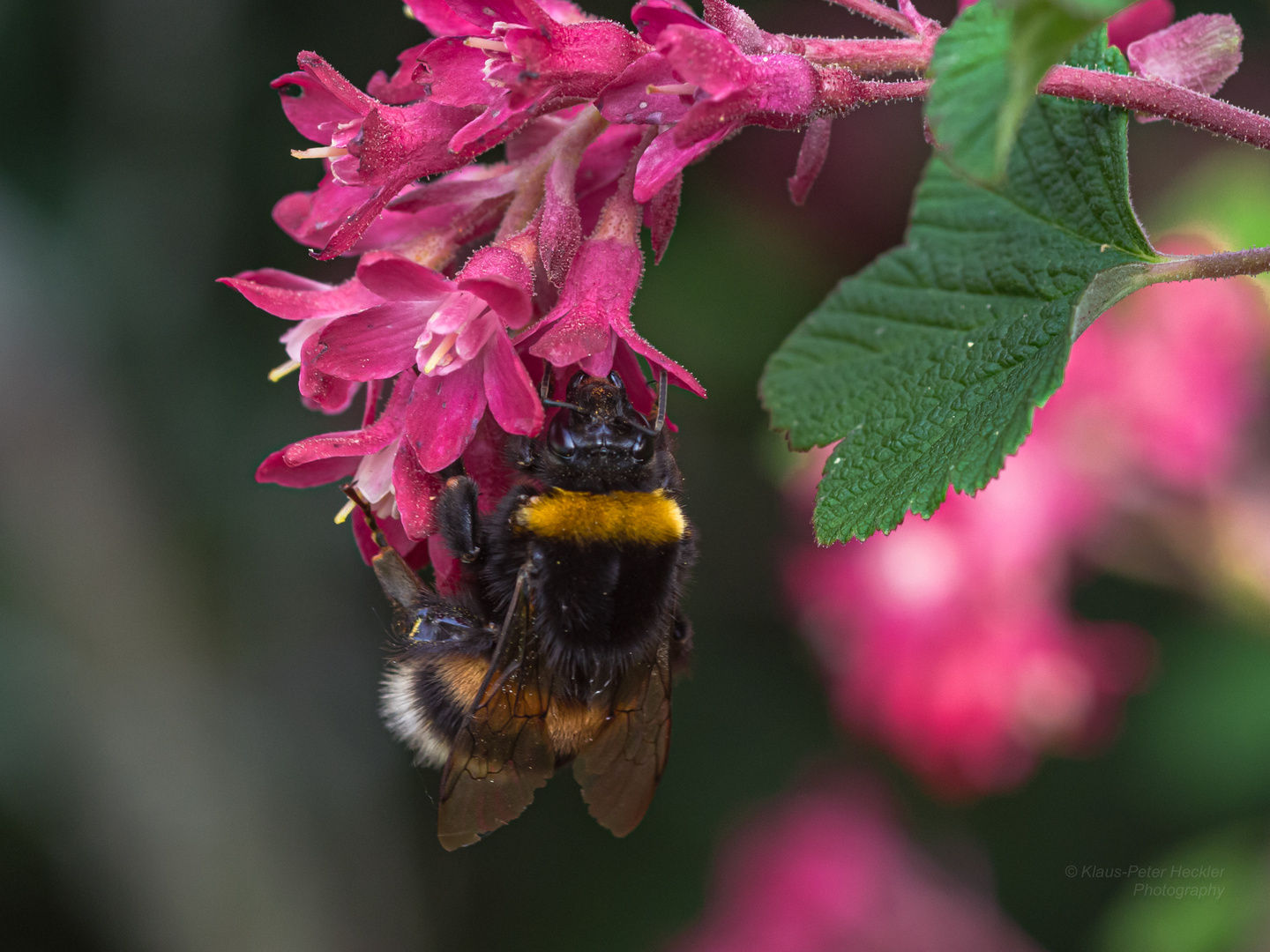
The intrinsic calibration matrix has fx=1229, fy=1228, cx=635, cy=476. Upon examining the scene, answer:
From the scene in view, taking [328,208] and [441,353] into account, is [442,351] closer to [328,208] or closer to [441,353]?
[441,353]

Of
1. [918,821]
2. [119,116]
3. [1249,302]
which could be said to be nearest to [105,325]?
[119,116]

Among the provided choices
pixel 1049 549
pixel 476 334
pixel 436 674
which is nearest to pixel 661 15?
pixel 476 334

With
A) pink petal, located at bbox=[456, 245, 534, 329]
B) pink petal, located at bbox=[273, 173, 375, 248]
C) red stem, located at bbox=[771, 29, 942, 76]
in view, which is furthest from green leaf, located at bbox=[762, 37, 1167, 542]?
pink petal, located at bbox=[273, 173, 375, 248]

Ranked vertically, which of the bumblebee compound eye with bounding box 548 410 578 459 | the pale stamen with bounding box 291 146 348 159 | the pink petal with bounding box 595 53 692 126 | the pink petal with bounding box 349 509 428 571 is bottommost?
the pink petal with bounding box 349 509 428 571

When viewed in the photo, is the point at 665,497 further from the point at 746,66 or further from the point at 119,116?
the point at 119,116

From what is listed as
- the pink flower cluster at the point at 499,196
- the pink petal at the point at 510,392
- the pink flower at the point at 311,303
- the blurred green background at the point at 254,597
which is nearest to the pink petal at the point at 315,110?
the pink flower cluster at the point at 499,196

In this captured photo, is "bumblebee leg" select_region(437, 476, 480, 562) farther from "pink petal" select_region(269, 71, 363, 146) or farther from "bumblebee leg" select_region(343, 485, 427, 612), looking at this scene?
"pink petal" select_region(269, 71, 363, 146)

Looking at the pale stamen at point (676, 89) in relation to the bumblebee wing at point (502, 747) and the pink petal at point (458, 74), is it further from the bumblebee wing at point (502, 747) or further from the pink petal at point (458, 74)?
the bumblebee wing at point (502, 747)
